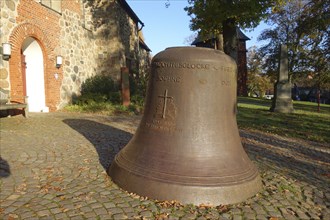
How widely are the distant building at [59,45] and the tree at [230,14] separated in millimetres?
4155

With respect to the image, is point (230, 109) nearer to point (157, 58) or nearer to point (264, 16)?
point (157, 58)

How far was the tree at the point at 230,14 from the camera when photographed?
38.7 feet

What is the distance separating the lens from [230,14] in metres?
11.8

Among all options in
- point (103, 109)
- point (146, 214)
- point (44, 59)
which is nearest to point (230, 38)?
point (103, 109)

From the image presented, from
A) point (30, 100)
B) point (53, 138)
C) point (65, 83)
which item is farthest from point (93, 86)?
point (53, 138)

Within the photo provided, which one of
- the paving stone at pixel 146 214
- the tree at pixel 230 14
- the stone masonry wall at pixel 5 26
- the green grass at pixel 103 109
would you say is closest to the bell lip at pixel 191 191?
the paving stone at pixel 146 214

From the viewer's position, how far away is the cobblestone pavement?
2.96 m

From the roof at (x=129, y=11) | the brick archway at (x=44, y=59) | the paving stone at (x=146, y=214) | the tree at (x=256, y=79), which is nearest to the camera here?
the paving stone at (x=146, y=214)

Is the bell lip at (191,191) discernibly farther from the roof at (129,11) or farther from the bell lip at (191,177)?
the roof at (129,11)

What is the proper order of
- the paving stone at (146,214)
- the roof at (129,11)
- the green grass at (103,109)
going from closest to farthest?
the paving stone at (146,214) → the green grass at (103,109) → the roof at (129,11)

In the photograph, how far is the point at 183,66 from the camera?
341cm

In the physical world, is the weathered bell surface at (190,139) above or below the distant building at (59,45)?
below

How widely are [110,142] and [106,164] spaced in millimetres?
1536

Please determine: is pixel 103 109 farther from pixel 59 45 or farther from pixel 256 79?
pixel 256 79
